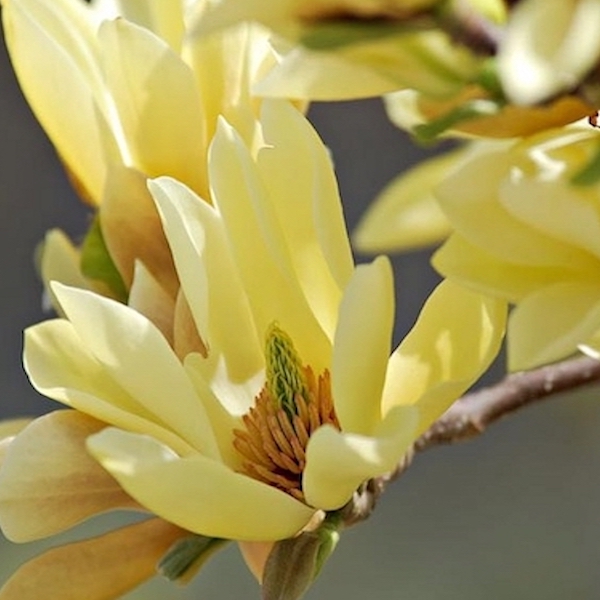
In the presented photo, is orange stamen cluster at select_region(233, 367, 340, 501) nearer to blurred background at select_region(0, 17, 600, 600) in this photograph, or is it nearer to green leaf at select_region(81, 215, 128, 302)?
green leaf at select_region(81, 215, 128, 302)

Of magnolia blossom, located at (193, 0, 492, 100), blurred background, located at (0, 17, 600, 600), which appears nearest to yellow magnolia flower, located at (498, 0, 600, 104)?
A: magnolia blossom, located at (193, 0, 492, 100)

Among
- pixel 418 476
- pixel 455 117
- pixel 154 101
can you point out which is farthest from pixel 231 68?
pixel 418 476

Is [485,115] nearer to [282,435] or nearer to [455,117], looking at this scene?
[455,117]

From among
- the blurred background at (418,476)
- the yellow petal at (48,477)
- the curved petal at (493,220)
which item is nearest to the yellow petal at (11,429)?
the yellow petal at (48,477)

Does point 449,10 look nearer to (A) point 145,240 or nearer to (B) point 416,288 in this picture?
(A) point 145,240

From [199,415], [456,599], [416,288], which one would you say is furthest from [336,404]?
[416,288]
